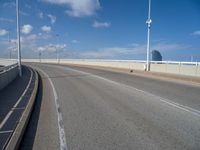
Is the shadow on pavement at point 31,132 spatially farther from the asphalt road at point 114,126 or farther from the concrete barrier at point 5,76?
the concrete barrier at point 5,76

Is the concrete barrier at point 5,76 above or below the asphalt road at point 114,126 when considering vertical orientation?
above

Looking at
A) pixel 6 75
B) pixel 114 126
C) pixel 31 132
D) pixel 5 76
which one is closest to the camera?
pixel 31 132

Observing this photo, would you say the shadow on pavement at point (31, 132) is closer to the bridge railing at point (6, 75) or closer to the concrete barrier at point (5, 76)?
the concrete barrier at point (5, 76)

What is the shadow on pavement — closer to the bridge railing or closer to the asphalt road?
the asphalt road

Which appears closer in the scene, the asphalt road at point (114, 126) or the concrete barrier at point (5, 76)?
the asphalt road at point (114, 126)

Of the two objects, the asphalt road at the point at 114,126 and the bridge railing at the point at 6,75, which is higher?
the bridge railing at the point at 6,75

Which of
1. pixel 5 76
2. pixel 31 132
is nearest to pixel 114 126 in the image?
pixel 31 132

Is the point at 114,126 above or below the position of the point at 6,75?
below

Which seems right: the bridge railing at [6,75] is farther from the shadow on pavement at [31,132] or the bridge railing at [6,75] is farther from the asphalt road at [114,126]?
the shadow on pavement at [31,132]

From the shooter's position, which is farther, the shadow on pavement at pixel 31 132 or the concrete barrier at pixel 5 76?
the concrete barrier at pixel 5 76

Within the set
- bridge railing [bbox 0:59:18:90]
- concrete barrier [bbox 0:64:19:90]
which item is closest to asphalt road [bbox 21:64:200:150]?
concrete barrier [bbox 0:64:19:90]

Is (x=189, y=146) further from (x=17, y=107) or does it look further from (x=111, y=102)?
(x=17, y=107)

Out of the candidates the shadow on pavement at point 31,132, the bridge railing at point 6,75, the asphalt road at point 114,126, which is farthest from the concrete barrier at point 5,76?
the shadow on pavement at point 31,132

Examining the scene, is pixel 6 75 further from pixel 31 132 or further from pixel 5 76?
pixel 31 132
